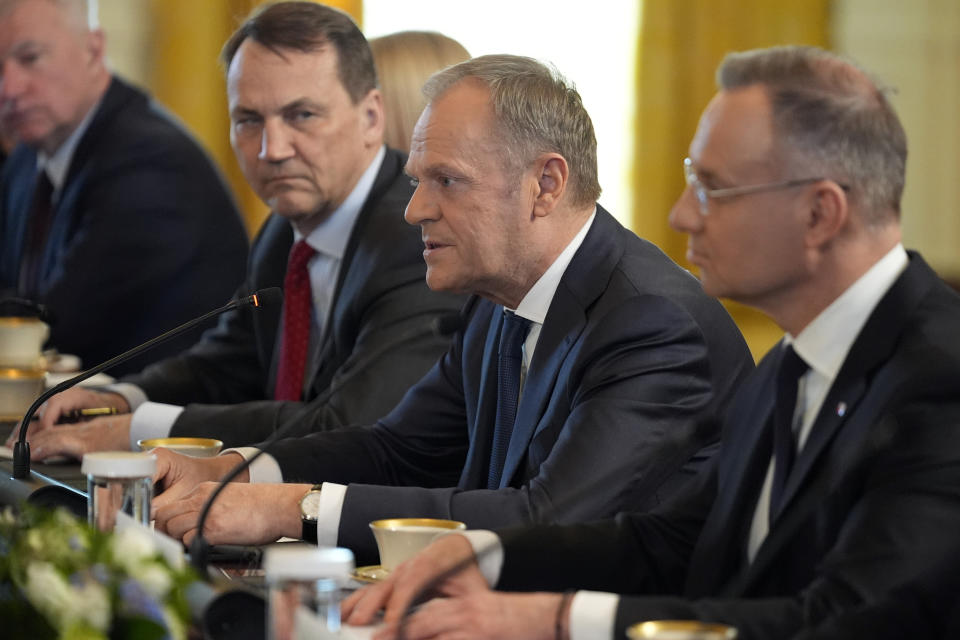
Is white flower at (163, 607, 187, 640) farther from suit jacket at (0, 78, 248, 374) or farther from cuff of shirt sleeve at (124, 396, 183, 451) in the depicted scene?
suit jacket at (0, 78, 248, 374)

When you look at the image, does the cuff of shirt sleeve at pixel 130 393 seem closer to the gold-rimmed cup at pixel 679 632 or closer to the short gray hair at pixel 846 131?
the short gray hair at pixel 846 131

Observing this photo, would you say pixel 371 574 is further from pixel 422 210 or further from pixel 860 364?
pixel 422 210

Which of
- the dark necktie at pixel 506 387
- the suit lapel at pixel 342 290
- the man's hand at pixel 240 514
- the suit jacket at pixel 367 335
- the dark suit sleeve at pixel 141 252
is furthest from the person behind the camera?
the dark suit sleeve at pixel 141 252

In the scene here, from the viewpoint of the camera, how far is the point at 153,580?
127cm

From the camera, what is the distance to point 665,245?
6582 millimetres

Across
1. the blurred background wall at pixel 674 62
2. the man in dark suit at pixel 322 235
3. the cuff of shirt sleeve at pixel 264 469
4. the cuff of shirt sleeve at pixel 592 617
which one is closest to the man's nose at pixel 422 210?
the cuff of shirt sleeve at pixel 264 469

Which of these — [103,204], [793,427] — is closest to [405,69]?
[103,204]

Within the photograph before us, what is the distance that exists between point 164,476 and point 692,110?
459 cm

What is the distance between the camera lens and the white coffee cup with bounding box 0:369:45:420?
3248 mm

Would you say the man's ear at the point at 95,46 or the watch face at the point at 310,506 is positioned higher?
the man's ear at the point at 95,46

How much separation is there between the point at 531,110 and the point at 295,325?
1211 mm

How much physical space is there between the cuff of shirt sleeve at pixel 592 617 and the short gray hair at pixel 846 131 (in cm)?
56

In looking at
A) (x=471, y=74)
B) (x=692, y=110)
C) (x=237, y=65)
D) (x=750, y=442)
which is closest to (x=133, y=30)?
(x=692, y=110)

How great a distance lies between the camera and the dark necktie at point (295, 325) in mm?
3393
